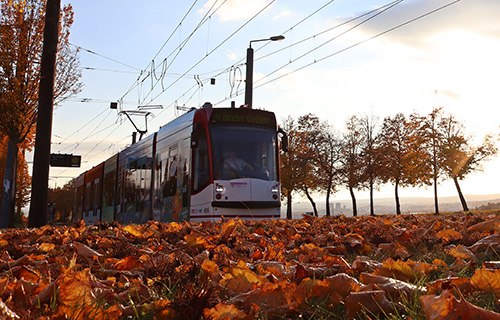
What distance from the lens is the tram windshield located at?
40.8 feet

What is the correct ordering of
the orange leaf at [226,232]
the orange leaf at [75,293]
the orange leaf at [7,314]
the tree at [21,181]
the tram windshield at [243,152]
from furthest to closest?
1. the tree at [21,181]
2. the tram windshield at [243,152]
3. the orange leaf at [226,232]
4. the orange leaf at [75,293]
5. the orange leaf at [7,314]

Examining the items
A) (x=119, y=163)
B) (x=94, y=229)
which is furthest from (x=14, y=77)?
(x=94, y=229)

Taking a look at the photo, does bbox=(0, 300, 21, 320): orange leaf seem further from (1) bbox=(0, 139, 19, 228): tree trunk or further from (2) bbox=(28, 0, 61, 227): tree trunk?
(1) bbox=(0, 139, 19, 228): tree trunk

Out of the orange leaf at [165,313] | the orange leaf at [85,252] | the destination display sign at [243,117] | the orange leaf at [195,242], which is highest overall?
the destination display sign at [243,117]

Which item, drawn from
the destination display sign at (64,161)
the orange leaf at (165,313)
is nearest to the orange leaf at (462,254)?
the orange leaf at (165,313)

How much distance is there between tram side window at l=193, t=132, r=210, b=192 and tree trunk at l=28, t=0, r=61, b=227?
349cm

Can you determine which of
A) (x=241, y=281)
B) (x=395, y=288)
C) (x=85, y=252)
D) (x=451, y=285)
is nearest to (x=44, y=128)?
(x=85, y=252)

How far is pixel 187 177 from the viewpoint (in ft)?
42.1

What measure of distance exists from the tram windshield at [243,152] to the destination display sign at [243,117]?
0.14 meters

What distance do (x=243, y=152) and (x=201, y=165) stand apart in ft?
3.77

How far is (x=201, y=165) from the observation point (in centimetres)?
1247

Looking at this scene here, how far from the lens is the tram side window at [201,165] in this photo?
12.4 m

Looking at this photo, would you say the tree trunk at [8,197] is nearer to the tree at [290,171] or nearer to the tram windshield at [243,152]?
the tram windshield at [243,152]

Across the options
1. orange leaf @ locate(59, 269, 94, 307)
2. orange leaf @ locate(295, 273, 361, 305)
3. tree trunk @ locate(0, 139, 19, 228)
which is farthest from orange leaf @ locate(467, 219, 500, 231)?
tree trunk @ locate(0, 139, 19, 228)
